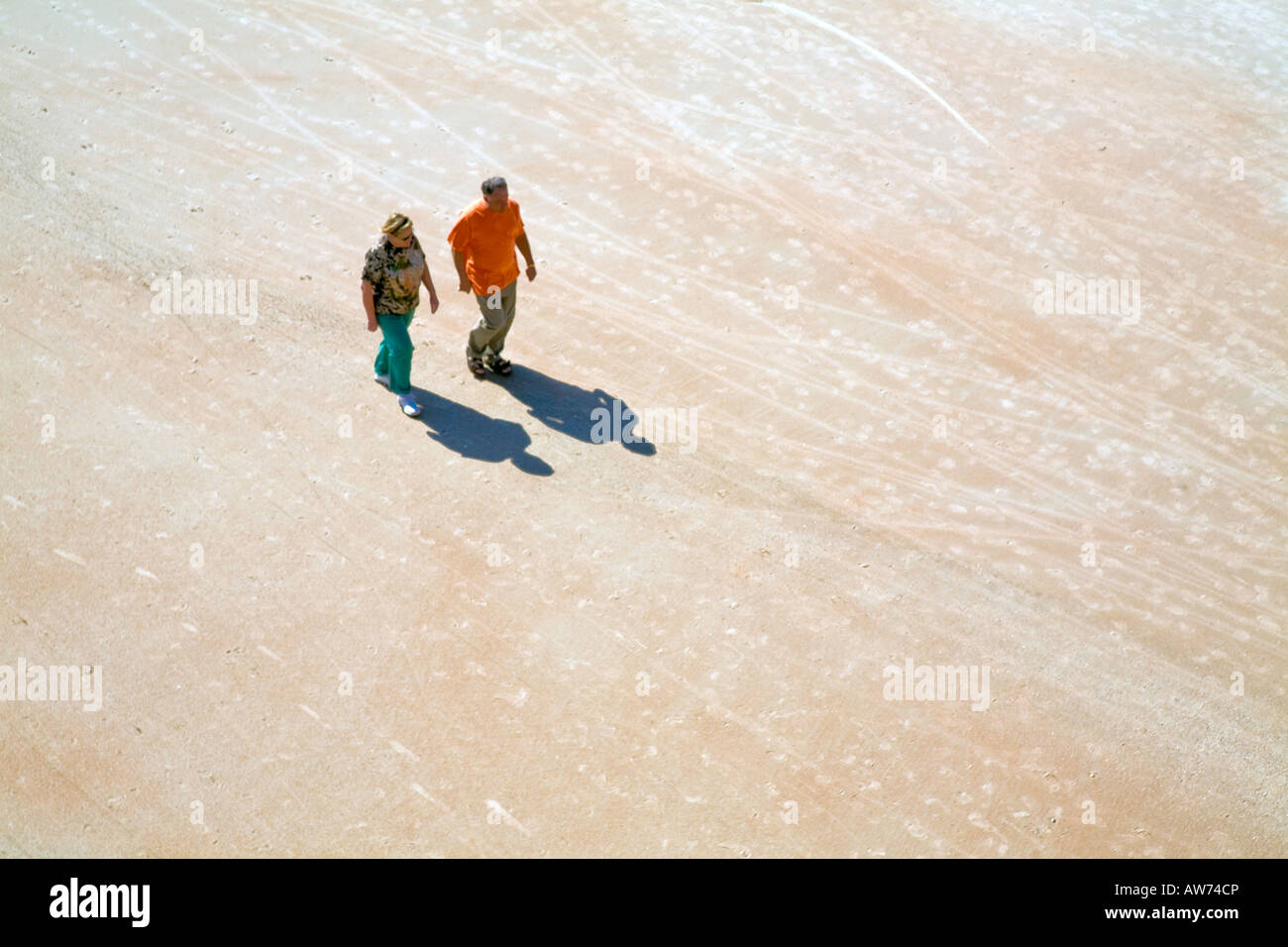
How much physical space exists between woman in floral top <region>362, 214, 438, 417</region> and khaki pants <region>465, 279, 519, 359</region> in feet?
1.47

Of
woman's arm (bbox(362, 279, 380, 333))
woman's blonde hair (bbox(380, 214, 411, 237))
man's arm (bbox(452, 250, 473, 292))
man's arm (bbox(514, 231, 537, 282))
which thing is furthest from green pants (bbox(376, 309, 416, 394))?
man's arm (bbox(514, 231, 537, 282))

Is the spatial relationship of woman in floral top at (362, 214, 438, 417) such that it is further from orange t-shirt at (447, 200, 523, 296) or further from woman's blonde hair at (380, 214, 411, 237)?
orange t-shirt at (447, 200, 523, 296)

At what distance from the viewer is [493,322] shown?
9750 millimetres

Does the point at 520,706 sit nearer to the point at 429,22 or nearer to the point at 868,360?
the point at 868,360

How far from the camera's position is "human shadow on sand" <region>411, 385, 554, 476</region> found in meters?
9.38

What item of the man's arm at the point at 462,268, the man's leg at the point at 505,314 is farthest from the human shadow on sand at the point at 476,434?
the man's arm at the point at 462,268

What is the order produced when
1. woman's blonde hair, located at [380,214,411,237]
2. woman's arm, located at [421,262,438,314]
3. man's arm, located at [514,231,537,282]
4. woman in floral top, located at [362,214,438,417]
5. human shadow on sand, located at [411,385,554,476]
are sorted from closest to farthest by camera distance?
woman's blonde hair, located at [380,214,411,237]
woman in floral top, located at [362,214,438,417]
woman's arm, located at [421,262,438,314]
human shadow on sand, located at [411,385,554,476]
man's arm, located at [514,231,537,282]

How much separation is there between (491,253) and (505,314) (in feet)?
1.98

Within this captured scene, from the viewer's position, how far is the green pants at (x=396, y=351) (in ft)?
30.2

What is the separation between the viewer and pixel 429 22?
14867 mm

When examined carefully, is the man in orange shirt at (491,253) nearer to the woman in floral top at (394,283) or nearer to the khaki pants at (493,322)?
the khaki pants at (493,322)

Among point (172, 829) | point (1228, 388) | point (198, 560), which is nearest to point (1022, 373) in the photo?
point (1228, 388)

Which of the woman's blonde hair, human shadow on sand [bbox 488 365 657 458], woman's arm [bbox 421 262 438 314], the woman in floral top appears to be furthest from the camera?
human shadow on sand [bbox 488 365 657 458]
